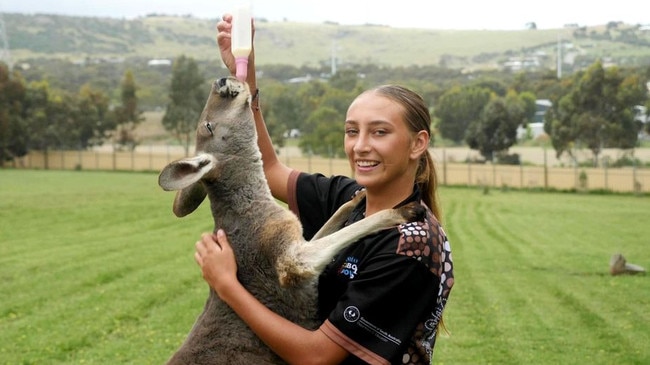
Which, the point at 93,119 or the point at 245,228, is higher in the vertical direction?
the point at 245,228

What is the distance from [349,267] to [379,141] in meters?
0.46

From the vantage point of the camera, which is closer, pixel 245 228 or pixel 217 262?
pixel 217 262

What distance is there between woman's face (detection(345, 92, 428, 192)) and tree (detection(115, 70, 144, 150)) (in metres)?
76.7

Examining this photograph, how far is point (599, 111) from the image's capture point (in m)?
62.5

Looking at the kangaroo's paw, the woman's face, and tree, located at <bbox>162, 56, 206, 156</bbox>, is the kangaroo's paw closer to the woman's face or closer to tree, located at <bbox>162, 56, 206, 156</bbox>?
the woman's face

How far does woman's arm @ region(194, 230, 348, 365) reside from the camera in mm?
3424

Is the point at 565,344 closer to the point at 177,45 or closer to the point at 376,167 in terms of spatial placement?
the point at 376,167

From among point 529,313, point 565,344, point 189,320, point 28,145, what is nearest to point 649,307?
point 529,313

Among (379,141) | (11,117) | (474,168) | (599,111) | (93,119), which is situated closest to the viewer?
(379,141)

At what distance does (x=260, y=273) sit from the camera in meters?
3.82

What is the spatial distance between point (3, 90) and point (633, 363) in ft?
217

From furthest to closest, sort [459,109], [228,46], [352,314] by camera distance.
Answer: [459,109] → [228,46] → [352,314]

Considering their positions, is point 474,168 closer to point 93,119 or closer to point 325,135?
point 325,135

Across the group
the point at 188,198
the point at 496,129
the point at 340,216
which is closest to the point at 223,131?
the point at 188,198
